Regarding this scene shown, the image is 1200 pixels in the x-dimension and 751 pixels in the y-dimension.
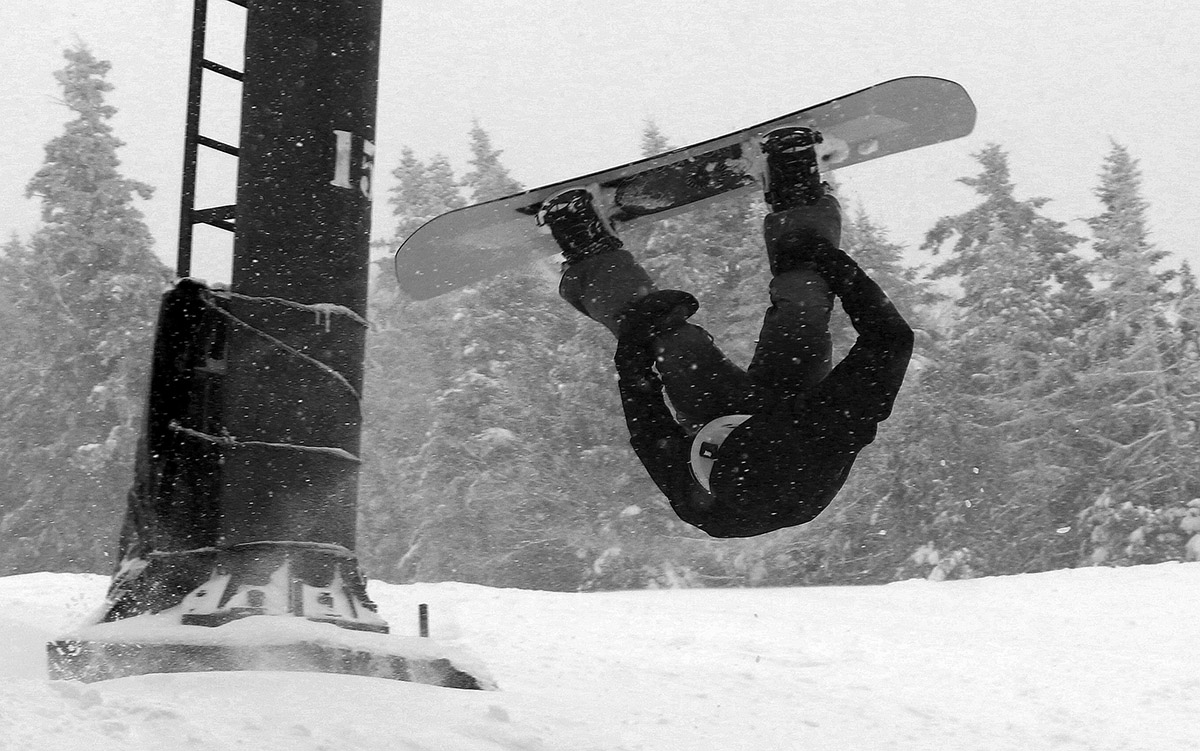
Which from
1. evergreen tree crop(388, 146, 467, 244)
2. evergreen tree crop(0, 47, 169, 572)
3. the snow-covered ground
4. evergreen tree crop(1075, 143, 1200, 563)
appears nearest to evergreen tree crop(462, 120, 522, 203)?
evergreen tree crop(388, 146, 467, 244)

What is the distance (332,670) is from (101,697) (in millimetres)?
996

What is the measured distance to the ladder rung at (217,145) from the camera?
5.02 metres

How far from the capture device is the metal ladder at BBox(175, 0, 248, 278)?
4.88m

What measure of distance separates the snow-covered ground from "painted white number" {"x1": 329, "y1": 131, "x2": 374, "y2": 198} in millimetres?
1920

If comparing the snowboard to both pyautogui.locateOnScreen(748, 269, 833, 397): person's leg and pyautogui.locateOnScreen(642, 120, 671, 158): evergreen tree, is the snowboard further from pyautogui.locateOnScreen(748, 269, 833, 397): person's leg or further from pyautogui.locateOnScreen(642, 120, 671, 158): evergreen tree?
pyautogui.locateOnScreen(642, 120, 671, 158): evergreen tree

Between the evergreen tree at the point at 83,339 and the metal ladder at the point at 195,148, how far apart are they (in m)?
20.6

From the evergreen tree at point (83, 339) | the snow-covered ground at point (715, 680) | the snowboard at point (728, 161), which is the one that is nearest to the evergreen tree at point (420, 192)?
the evergreen tree at point (83, 339)

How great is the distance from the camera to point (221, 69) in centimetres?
503

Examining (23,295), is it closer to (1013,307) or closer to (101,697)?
(1013,307)

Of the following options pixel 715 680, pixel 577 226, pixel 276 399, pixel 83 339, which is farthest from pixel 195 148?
pixel 83 339

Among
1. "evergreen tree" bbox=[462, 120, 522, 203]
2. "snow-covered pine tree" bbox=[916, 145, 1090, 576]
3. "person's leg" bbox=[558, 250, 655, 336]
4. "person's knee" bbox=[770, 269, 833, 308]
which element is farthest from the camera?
"evergreen tree" bbox=[462, 120, 522, 203]

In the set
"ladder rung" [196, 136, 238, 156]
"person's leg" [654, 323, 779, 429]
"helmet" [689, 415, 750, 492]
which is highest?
"ladder rung" [196, 136, 238, 156]

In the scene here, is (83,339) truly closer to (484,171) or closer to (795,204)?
(484,171)

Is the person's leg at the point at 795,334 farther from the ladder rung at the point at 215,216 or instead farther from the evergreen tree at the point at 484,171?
the evergreen tree at the point at 484,171
